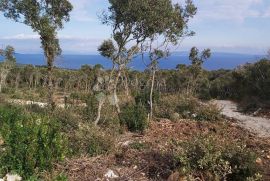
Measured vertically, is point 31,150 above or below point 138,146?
above

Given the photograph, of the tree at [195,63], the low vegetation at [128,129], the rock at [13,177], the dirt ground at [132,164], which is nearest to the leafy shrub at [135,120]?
the low vegetation at [128,129]

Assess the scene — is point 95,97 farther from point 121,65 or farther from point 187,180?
point 187,180

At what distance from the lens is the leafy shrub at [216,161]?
22.1 ft

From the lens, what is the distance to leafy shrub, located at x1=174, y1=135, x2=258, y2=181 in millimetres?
6723

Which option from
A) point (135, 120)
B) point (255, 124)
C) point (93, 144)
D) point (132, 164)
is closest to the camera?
point (132, 164)

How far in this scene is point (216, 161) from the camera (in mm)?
6914

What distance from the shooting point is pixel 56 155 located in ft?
24.6

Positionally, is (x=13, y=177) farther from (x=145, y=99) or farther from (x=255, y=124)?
(x=145, y=99)

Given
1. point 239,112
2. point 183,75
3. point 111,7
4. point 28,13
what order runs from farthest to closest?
point 183,75, point 239,112, point 28,13, point 111,7

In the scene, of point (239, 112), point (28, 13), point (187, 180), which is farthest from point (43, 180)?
point (239, 112)

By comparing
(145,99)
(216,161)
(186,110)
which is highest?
(216,161)

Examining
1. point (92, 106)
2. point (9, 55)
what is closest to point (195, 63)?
point (9, 55)

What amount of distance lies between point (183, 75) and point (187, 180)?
35585mm

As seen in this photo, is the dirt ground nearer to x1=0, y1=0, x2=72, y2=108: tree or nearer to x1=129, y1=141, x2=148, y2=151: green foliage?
x1=129, y1=141, x2=148, y2=151: green foliage
